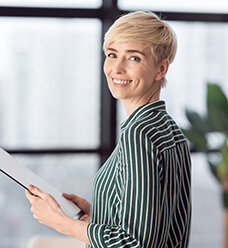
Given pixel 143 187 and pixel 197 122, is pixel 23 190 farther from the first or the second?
pixel 143 187

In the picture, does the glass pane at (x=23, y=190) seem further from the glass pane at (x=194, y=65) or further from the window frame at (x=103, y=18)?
the glass pane at (x=194, y=65)

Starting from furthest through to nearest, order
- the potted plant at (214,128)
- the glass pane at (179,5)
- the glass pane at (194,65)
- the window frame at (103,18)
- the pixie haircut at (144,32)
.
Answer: the glass pane at (194,65)
the glass pane at (179,5)
the window frame at (103,18)
the potted plant at (214,128)
the pixie haircut at (144,32)

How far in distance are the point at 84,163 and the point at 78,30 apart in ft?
3.26

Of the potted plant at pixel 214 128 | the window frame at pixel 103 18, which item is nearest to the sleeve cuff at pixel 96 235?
the potted plant at pixel 214 128

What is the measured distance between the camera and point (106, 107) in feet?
10.5

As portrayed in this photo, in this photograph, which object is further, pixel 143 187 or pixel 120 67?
pixel 120 67

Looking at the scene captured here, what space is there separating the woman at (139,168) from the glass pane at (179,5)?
6.86 feet

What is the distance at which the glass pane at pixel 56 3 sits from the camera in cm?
304

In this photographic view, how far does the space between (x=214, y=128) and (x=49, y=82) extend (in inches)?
48.4

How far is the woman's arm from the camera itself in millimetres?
1087

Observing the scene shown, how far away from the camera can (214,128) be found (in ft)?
9.76

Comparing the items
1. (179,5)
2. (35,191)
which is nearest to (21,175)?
(35,191)

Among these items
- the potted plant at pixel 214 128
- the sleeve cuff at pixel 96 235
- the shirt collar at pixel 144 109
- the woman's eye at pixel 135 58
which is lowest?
the potted plant at pixel 214 128

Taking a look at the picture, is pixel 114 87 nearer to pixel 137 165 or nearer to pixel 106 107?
pixel 137 165
